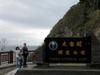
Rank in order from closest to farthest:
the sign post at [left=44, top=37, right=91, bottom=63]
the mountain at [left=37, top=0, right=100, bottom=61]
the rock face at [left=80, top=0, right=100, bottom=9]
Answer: the sign post at [left=44, top=37, right=91, bottom=63] → the mountain at [left=37, top=0, right=100, bottom=61] → the rock face at [left=80, top=0, right=100, bottom=9]

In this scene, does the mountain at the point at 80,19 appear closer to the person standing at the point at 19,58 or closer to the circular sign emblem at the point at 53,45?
the person standing at the point at 19,58

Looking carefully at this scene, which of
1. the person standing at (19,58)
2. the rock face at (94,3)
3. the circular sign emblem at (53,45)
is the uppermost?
the rock face at (94,3)

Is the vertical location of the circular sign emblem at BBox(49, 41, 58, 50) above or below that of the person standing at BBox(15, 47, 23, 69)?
above

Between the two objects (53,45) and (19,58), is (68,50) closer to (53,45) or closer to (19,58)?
(53,45)

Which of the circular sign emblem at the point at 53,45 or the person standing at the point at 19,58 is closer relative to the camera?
the circular sign emblem at the point at 53,45

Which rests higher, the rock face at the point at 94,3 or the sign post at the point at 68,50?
the rock face at the point at 94,3

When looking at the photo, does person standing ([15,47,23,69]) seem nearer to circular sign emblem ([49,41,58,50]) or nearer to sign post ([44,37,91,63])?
sign post ([44,37,91,63])

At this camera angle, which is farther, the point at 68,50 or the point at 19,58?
the point at 19,58

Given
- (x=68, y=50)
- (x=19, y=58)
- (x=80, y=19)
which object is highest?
(x=80, y=19)

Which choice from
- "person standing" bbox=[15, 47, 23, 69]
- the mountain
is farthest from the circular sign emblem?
the mountain

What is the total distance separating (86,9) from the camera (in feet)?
208

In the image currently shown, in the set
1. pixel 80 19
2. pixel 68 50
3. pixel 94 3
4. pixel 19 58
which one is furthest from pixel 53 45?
pixel 80 19

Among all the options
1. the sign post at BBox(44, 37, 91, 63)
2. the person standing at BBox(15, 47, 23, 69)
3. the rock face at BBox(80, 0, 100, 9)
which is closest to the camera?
the sign post at BBox(44, 37, 91, 63)

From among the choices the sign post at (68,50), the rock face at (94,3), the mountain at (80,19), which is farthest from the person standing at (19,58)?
the rock face at (94,3)
